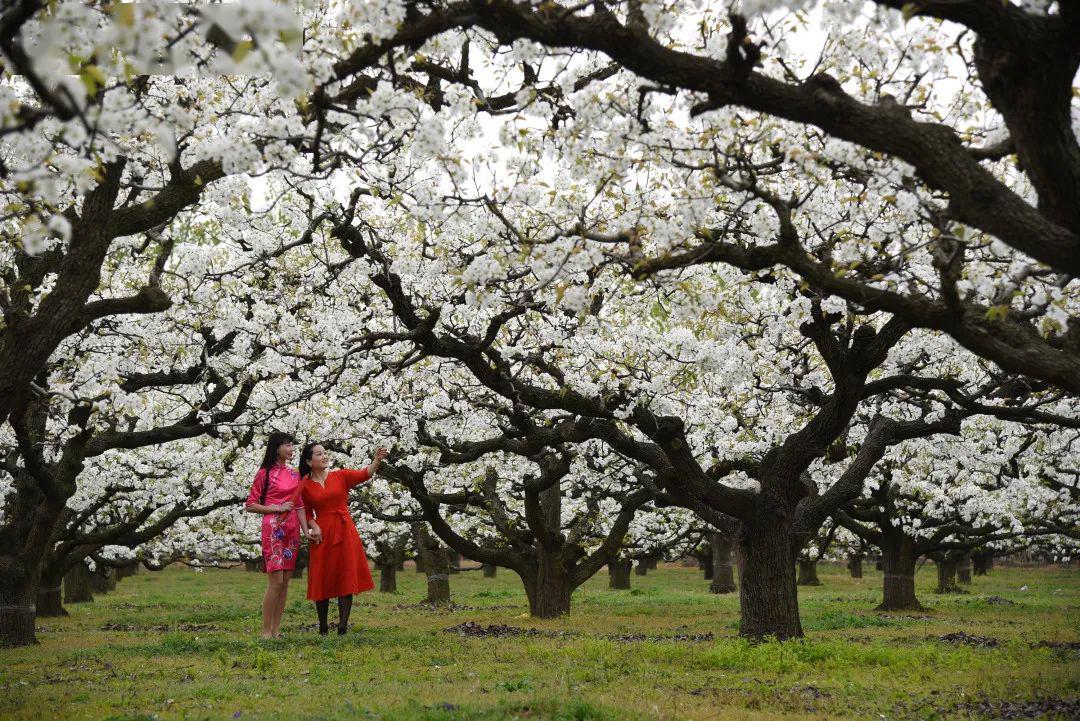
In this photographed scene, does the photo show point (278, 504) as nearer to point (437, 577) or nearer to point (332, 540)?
point (332, 540)

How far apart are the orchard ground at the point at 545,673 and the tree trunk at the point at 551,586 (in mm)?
1305

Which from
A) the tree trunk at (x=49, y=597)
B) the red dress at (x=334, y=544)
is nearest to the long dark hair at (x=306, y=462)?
the red dress at (x=334, y=544)

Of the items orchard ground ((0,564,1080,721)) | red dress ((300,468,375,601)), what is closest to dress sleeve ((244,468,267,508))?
red dress ((300,468,375,601))

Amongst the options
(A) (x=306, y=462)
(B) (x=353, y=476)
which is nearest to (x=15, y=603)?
(A) (x=306, y=462)

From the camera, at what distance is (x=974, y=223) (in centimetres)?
655

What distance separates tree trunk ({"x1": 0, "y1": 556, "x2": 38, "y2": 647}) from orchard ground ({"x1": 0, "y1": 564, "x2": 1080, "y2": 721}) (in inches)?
15.8

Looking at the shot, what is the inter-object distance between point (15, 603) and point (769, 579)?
37.8 feet

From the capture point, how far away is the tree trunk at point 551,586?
65.5ft

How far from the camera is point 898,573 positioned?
2553 cm

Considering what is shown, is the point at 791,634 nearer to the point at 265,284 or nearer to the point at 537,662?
the point at 537,662

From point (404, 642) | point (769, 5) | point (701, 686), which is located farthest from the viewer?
point (404, 642)

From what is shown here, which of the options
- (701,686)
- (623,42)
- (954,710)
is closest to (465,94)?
(623,42)

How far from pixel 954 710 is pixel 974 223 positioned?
4.56 meters

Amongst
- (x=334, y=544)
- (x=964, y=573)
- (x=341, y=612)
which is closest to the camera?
(x=334, y=544)
